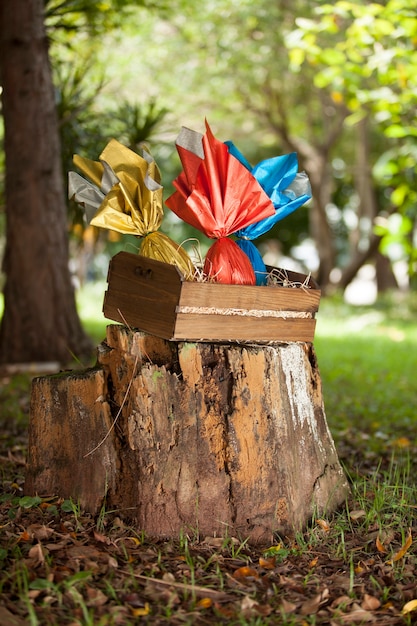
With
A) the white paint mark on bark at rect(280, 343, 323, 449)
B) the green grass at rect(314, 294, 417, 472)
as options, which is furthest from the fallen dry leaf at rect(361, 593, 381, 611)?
the green grass at rect(314, 294, 417, 472)

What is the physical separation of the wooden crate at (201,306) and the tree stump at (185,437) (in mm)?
61

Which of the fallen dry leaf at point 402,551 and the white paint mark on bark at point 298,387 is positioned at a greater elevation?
the white paint mark on bark at point 298,387

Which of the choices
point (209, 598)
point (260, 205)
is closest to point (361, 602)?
point (209, 598)

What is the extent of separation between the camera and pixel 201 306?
271 cm

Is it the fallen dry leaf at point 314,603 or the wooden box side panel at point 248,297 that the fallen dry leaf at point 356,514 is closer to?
the fallen dry leaf at point 314,603

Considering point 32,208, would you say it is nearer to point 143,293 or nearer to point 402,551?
point 143,293

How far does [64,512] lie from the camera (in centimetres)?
285

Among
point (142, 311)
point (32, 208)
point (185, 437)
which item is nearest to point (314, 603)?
point (185, 437)

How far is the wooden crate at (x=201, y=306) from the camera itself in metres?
2.68

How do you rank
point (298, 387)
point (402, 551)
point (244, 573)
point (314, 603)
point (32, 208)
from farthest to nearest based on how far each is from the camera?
point (32, 208) → point (298, 387) → point (402, 551) → point (244, 573) → point (314, 603)

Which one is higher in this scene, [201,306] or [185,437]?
[201,306]

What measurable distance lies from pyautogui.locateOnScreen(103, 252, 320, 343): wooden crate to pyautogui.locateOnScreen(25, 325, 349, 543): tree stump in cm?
6

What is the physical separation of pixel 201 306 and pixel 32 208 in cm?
433

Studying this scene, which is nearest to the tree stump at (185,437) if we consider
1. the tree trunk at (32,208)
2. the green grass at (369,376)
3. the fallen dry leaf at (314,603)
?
the fallen dry leaf at (314,603)
